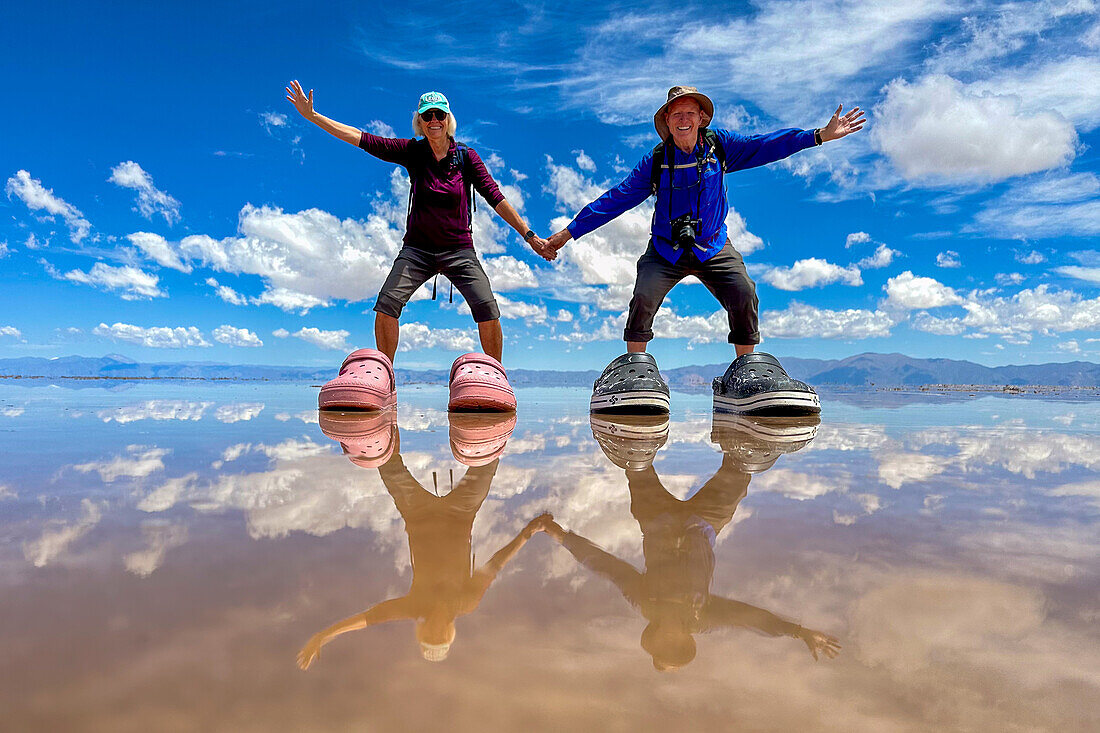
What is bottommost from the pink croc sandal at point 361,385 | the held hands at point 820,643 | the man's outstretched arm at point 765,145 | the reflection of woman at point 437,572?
the held hands at point 820,643

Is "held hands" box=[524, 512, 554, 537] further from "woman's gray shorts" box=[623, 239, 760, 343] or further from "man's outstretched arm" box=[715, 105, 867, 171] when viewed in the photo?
"man's outstretched arm" box=[715, 105, 867, 171]

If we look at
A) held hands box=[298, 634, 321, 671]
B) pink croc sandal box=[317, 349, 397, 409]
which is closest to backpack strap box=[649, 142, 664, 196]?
pink croc sandal box=[317, 349, 397, 409]

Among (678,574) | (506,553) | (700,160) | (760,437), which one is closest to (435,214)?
(700,160)

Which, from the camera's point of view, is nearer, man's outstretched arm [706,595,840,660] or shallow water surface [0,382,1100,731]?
shallow water surface [0,382,1100,731]

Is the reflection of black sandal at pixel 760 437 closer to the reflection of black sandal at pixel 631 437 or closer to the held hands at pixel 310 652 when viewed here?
the reflection of black sandal at pixel 631 437

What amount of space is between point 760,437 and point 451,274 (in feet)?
Result: 12.1

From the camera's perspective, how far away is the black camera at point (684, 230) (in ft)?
15.9

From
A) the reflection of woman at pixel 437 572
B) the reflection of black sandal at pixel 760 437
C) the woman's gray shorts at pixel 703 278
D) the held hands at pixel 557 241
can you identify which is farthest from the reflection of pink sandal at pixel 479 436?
the held hands at pixel 557 241

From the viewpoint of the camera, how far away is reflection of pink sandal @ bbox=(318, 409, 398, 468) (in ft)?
7.81

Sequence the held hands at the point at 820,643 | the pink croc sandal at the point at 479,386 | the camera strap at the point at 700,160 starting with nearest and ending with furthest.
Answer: the held hands at the point at 820,643 < the pink croc sandal at the point at 479,386 < the camera strap at the point at 700,160

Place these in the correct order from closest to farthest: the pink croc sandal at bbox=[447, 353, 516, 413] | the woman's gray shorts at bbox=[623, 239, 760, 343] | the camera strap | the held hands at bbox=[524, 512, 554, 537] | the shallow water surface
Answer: the shallow water surface → the held hands at bbox=[524, 512, 554, 537] → the pink croc sandal at bbox=[447, 353, 516, 413] → the camera strap → the woman's gray shorts at bbox=[623, 239, 760, 343]

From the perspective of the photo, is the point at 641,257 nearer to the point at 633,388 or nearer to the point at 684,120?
the point at 684,120

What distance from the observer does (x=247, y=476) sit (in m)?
1.92

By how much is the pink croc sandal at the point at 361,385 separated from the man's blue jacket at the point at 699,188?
2.53m
